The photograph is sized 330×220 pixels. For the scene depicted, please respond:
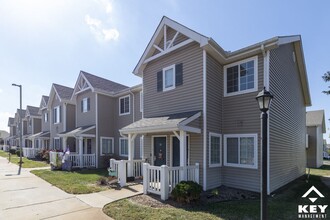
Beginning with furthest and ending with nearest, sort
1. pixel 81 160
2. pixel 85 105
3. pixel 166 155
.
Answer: pixel 85 105, pixel 81 160, pixel 166 155

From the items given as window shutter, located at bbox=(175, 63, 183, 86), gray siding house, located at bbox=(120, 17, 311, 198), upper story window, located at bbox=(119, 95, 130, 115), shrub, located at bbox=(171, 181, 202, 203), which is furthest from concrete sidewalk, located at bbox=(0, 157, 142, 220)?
upper story window, located at bbox=(119, 95, 130, 115)

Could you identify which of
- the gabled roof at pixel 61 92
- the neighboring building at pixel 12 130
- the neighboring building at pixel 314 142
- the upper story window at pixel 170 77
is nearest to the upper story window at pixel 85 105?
the gabled roof at pixel 61 92

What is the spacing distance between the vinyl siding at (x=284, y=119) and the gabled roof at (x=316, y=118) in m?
9.74

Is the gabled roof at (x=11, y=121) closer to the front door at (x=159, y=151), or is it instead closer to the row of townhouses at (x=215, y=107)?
the row of townhouses at (x=215, y=107)

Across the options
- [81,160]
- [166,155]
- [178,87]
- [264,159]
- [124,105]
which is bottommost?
[81,160]

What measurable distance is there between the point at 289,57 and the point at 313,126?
47.0ft

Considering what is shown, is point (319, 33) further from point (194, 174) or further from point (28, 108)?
point (28, 108)

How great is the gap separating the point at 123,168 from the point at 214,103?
17.5 ft

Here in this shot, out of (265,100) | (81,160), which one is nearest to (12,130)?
(81,160)

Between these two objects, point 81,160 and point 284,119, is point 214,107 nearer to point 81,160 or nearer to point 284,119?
point 284,119

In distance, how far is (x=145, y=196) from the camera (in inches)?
328

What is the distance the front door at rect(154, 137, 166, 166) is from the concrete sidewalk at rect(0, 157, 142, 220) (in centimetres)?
181

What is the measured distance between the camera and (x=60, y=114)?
77.5 feet

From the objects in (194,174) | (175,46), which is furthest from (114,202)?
(175,46)
